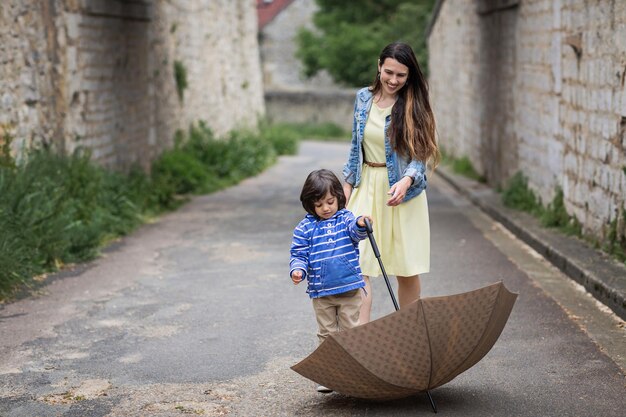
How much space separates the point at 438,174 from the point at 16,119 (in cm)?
1152

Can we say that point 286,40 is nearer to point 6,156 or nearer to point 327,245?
point 6,156

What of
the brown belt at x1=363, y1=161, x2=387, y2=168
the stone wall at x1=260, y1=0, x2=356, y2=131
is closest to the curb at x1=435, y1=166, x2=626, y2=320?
the brown belt at x1=363, y1=161, x2=387, y2=168

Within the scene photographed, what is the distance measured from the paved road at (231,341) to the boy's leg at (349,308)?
38cm

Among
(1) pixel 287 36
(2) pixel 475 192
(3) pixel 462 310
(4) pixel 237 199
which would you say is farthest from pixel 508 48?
(1) pixel 287 36

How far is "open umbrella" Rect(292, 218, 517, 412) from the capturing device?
15.1 ft

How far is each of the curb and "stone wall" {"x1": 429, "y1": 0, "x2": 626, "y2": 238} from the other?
0.30 m

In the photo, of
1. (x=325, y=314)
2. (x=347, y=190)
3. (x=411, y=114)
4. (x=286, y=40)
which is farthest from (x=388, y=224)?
(x=286, y=40)

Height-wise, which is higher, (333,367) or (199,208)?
(333,367)

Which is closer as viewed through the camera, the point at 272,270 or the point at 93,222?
the point at 272,270

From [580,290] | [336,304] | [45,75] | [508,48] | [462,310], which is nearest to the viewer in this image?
[462,310]

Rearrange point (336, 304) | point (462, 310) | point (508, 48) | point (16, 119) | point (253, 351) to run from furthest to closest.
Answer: point (508, 48), point (16, 119), point (253, 351), point (336, 304), point (462, 310)

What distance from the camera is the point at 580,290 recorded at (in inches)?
314

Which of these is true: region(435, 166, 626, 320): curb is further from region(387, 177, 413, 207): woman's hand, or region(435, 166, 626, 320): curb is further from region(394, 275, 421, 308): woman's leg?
region(387, 177, 413, 207): woman's hand

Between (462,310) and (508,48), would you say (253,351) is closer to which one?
(462,310)
